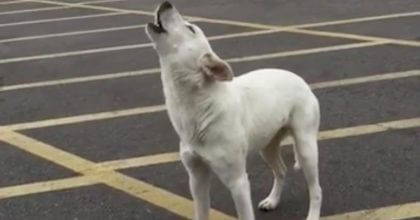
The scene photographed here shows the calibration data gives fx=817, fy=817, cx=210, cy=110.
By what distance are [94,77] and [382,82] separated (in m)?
3.22

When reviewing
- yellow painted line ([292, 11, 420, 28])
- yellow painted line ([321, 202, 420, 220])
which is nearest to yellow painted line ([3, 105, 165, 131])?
yellow painted line ([321, 202, 420, 220])

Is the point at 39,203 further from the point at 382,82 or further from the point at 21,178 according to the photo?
the point at 382,82

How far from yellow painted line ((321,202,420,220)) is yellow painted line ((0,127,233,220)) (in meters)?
0.72

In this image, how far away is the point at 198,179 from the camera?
14.0 feet

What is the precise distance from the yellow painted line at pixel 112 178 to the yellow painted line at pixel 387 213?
2.35ft

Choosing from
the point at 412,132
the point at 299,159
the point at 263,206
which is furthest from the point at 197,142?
the point at 412,132

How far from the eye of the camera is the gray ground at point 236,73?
5.25 meters

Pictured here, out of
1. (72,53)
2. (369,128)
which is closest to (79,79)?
(72,53)

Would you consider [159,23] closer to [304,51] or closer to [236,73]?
[236,73]

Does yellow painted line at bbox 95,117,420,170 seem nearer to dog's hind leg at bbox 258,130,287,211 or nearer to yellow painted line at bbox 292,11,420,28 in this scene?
dog's hind leg at bbox 258,130,287,211

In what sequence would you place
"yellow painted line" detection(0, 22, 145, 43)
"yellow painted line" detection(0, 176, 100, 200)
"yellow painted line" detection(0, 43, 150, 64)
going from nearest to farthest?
"yellow painted line" detection(0, 176, 100, 200) → "yellow painted line" detection(0, 43, 150, 64) → "yellow painted line" detection(0, 22, 145, 43)

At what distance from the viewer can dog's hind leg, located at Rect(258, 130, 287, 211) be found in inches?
195

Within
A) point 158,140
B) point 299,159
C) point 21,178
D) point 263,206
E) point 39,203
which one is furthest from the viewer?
point 158,140

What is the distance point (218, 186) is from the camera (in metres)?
5.42
